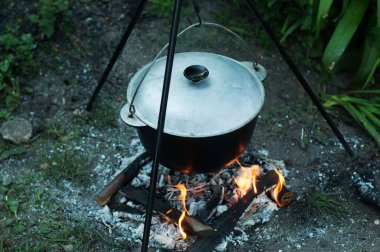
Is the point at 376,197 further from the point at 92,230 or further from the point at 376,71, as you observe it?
the point at 92,230

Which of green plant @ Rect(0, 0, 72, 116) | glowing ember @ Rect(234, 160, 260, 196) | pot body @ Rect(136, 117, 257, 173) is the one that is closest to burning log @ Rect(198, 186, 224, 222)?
glowing ember @ Rect(234, 160, 260, 196)

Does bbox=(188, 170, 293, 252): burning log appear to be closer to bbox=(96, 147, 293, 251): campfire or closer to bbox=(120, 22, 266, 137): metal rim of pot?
bbox=(96, 147, 293, 251): campfire

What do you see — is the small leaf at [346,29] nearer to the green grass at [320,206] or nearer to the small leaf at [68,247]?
the green grass at [320,206]

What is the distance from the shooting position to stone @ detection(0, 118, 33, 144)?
10.2ft

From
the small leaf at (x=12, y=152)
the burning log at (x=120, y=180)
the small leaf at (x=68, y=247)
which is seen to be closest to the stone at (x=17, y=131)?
the small leaf at (x=12, y=152)

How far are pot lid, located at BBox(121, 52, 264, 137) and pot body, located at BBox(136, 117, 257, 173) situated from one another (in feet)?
0.12

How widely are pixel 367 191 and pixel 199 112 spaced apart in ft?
3.84

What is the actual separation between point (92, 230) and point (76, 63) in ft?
4.51

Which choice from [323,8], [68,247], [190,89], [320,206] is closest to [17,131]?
[68,247]

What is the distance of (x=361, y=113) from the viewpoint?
10.5 feet

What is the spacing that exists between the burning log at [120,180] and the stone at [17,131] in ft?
2.20

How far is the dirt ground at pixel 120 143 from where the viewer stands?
2.67 meters

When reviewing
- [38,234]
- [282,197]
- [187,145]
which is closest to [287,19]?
[282,197]

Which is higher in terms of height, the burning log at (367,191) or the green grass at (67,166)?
the burning log at (367,191)
